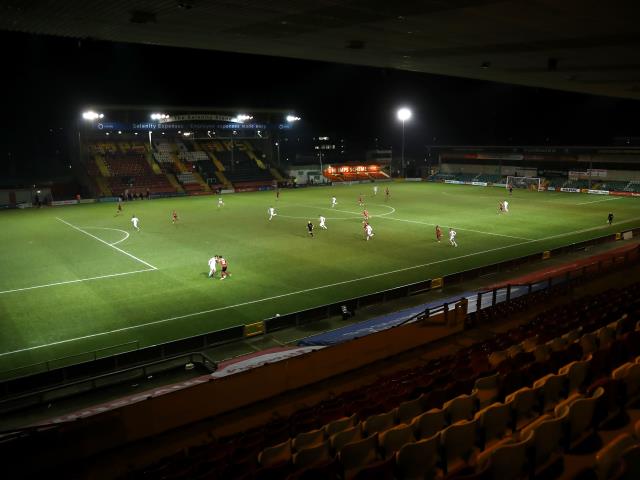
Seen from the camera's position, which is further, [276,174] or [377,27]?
[276,174]

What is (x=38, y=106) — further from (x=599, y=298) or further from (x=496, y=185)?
(x=599, y=298)

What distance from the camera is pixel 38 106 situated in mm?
72312

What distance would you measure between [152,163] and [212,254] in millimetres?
50486

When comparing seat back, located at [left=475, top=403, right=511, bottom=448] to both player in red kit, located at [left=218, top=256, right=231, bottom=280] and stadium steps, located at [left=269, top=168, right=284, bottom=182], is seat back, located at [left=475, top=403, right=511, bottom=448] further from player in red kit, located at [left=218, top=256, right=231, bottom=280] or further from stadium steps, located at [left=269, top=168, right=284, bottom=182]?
stadium steps, located at [left=269, top=168, right=284, bottom=182]

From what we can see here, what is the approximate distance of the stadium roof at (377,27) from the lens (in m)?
11.7

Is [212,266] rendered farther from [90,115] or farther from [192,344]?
[90,115]

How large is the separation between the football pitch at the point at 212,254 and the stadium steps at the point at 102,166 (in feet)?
46.8

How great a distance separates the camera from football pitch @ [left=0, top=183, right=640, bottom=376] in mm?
20594

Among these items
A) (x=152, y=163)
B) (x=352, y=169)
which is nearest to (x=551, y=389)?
(x=152, y=163)

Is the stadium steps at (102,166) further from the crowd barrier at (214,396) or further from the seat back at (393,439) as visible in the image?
the seat back at (393,439)

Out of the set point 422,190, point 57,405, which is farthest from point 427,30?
point 422,190

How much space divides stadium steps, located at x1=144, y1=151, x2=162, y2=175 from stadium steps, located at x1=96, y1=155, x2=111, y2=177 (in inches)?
254

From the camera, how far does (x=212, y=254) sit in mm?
31875

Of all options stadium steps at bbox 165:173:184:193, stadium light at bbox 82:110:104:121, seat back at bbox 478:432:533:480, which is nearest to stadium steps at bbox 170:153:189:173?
stadium steps at bbox 165:173:184:193
